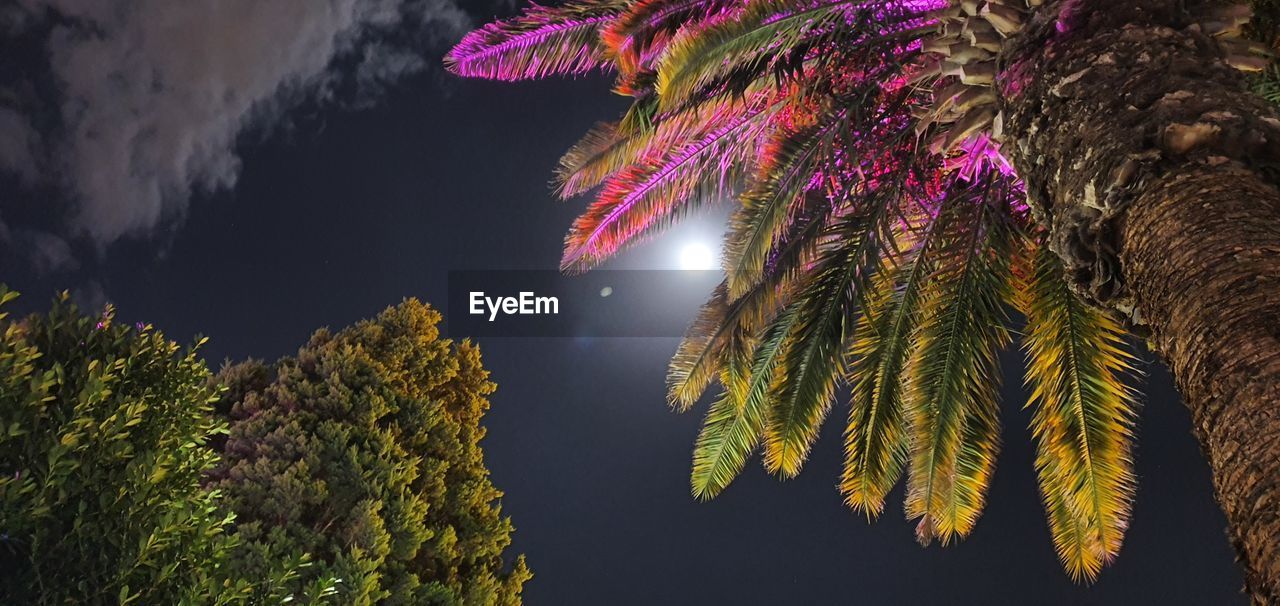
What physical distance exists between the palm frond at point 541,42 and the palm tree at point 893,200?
0.05 feet

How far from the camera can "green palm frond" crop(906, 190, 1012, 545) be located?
676 cm

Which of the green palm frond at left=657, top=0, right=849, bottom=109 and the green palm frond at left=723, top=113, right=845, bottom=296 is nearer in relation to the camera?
the green palm frond at left=657, top=0, right=849, bottom=109

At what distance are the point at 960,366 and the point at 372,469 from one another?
457 cm

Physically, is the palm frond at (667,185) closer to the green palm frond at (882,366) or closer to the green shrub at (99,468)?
the green palm frond at (882,366)

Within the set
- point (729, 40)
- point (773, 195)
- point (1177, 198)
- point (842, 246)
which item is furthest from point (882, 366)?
point (1177, 198)

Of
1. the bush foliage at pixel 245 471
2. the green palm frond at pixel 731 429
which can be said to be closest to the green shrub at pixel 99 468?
the bush foliage at pixel 245 471

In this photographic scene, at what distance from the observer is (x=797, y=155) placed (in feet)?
21.2

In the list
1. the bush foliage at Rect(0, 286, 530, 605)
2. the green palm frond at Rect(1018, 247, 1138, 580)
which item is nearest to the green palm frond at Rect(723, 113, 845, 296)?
the green palm frond at Rect(1018, 247, 1138, 580)

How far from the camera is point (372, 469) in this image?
25.5 feet

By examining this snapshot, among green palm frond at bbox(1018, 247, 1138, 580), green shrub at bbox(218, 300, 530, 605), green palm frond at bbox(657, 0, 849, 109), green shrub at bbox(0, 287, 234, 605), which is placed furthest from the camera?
green shrub at bbox(218, 300, 530, 605)

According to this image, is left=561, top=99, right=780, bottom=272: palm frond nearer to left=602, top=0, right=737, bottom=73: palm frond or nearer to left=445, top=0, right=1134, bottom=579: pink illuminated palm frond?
left=445, top=0, right=1134, bottom=579: pink illuminated palm frond

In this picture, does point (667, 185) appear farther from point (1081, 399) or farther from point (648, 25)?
point (1081, 399)

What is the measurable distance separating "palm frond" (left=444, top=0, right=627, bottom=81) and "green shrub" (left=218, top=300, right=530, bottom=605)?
2975 millimetres

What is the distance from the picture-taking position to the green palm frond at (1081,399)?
653cm
